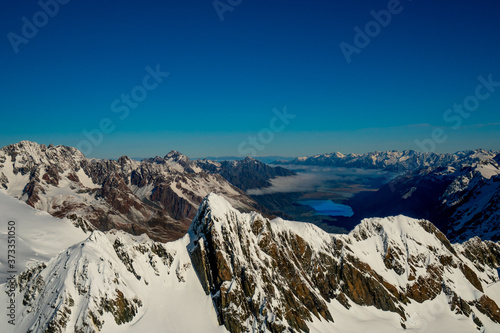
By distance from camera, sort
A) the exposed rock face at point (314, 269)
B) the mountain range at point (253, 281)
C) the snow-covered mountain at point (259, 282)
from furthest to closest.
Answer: the exposed rock face at point (314, 269), the mountain range at point (253, 281), the snow-covered mountain at point (259, 282)

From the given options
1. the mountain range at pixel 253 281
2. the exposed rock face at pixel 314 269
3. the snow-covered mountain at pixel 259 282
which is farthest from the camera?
the exposed rock face at pixel 314 269

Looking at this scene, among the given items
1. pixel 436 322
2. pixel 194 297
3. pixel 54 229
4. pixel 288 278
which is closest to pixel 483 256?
pixel 436 322

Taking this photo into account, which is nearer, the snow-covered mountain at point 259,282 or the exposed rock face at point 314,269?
the snow-covered mountain at point 259,282

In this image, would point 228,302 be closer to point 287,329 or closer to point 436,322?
point 287,329

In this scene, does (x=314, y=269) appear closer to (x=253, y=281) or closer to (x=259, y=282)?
(x=259, y=282)

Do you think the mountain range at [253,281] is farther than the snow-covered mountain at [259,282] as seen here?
Yes
